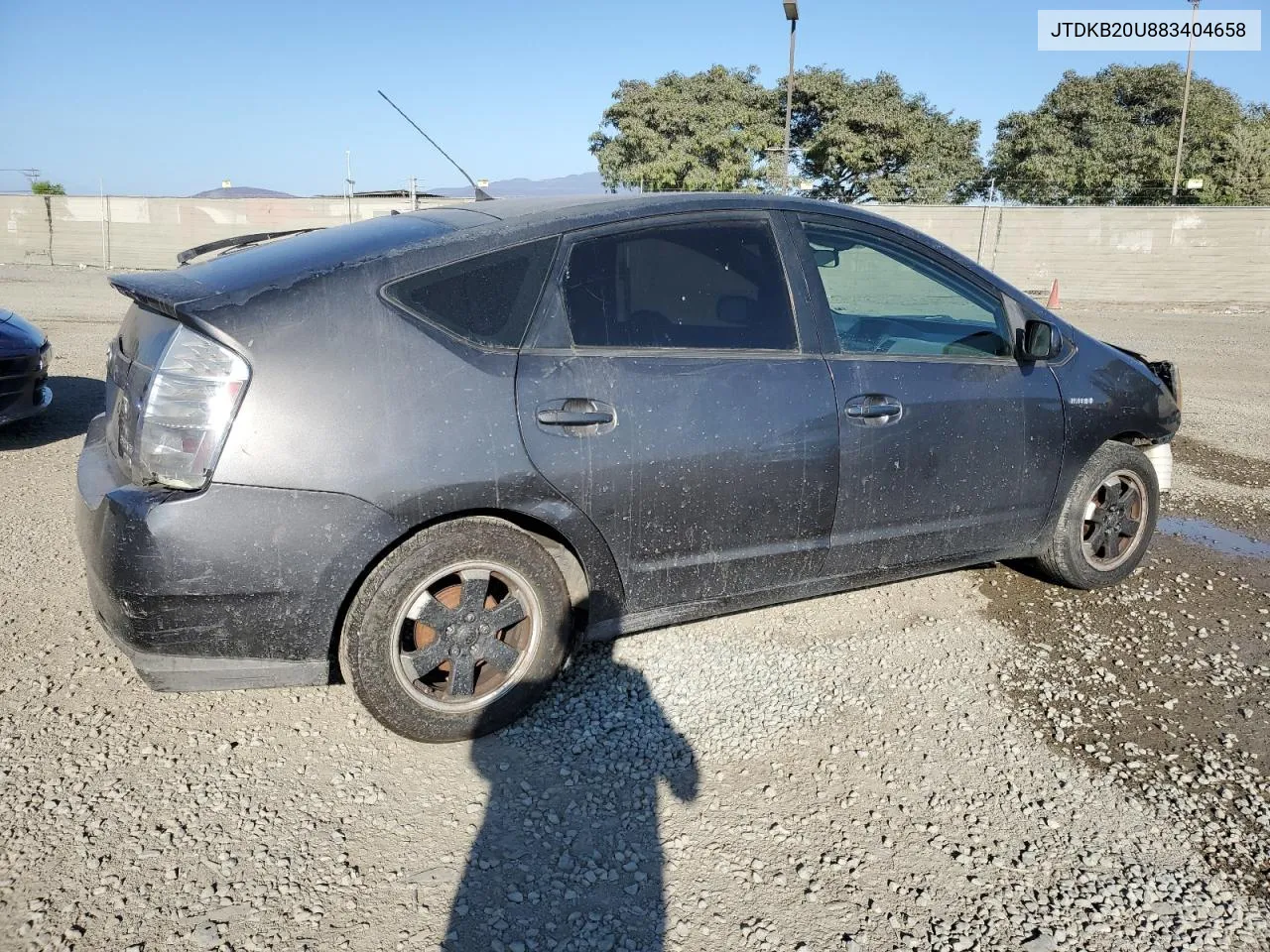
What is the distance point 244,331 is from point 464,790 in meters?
1.48

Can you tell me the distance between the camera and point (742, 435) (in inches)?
127

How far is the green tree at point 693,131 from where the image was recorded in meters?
43.3

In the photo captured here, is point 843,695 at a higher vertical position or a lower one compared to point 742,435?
lower

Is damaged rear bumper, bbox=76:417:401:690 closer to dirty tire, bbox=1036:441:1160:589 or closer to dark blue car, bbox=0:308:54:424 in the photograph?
dirty tire, bbox=1036:441:1160:589

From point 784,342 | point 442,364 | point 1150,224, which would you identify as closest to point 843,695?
point 784,342

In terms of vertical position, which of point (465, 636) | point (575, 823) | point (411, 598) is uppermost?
point (411, 598)

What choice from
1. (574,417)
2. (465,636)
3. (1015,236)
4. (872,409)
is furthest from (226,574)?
(1015,236)

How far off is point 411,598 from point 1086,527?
10.3 feet

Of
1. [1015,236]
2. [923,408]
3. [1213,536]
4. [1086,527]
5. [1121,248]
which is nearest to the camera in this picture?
Answer: [923,408]

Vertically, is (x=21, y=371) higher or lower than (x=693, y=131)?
lower

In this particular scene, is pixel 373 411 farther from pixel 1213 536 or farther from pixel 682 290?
pixel 1213 536

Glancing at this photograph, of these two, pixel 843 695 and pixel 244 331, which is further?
pixel 843 695

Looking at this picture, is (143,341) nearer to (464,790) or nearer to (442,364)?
(442,364)

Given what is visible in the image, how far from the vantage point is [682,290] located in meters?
3.31
